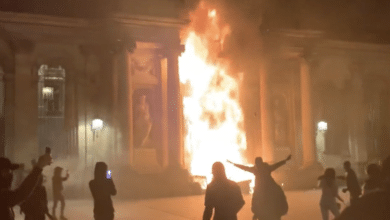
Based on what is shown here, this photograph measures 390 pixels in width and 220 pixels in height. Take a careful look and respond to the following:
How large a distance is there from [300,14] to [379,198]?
24.1 meters

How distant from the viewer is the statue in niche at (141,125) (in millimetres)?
22312

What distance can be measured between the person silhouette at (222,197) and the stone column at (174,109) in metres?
15.6

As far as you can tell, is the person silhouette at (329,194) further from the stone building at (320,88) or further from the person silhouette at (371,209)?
the stone building at (320,88)

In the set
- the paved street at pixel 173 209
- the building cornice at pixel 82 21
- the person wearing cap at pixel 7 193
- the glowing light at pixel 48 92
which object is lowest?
the paved street at pixel 173 209

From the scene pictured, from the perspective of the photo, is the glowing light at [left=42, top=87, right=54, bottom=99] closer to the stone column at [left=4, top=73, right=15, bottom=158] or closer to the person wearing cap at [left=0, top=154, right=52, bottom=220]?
the stone column at [left=4, top=73, right=15, bottom=158]

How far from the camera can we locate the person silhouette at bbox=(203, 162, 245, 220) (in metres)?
6.31

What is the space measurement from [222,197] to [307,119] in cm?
1931

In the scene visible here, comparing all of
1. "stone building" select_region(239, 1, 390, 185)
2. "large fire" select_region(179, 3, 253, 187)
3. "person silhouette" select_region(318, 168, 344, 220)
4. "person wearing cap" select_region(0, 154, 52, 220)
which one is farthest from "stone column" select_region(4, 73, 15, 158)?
"person wearing cap" select_region(0, 154, 52, 220)

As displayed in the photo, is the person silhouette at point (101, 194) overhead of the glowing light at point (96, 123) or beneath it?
beneath

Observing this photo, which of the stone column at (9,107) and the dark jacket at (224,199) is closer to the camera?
the dark jacket at (224,199)

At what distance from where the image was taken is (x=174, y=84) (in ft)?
72.4

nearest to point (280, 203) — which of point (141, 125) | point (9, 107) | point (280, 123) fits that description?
point (141, 125)

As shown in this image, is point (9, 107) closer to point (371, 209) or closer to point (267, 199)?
point (267, 199)

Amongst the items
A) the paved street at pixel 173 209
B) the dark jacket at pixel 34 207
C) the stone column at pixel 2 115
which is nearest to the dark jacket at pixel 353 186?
the paved street at pixel 173 209
